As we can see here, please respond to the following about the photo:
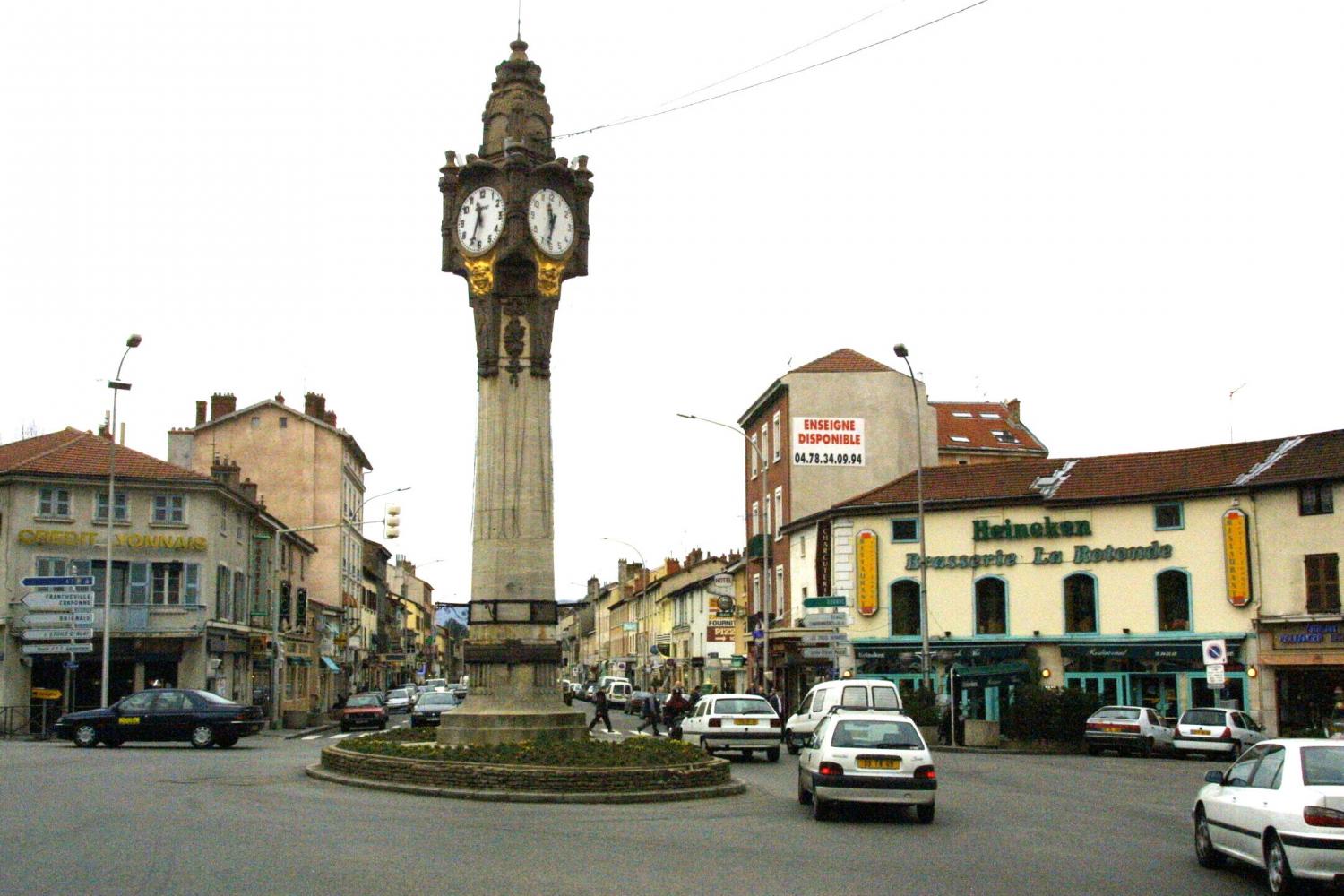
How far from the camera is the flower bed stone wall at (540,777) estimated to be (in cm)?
1884

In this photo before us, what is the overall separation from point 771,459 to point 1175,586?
71.5 feet

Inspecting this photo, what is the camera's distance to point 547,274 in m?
24.2

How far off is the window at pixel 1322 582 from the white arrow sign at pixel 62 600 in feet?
112

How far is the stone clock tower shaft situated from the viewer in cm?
2302

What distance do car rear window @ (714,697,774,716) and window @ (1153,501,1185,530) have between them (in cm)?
1830

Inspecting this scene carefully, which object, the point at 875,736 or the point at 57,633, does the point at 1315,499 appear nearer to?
the point at 875,736

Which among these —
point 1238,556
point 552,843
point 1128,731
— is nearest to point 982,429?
point 1238,556

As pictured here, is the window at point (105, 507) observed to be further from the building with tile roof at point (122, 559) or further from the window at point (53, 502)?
the window at point (53, 502)

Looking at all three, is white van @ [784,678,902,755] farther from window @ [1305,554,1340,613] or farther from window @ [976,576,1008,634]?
window @ [976,576,1008,634]

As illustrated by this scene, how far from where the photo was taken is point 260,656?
57.3 m

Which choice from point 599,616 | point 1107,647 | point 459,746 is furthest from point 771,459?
point 599,616

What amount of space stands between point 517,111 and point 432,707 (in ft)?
64.9

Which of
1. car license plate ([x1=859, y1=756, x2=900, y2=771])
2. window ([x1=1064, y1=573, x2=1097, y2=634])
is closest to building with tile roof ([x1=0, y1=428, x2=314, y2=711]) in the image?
window ([x1=1064, y1=573, x2=1097, y2=634])

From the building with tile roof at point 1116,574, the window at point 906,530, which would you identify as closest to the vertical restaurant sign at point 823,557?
the building with tile roof at point 1116,574
